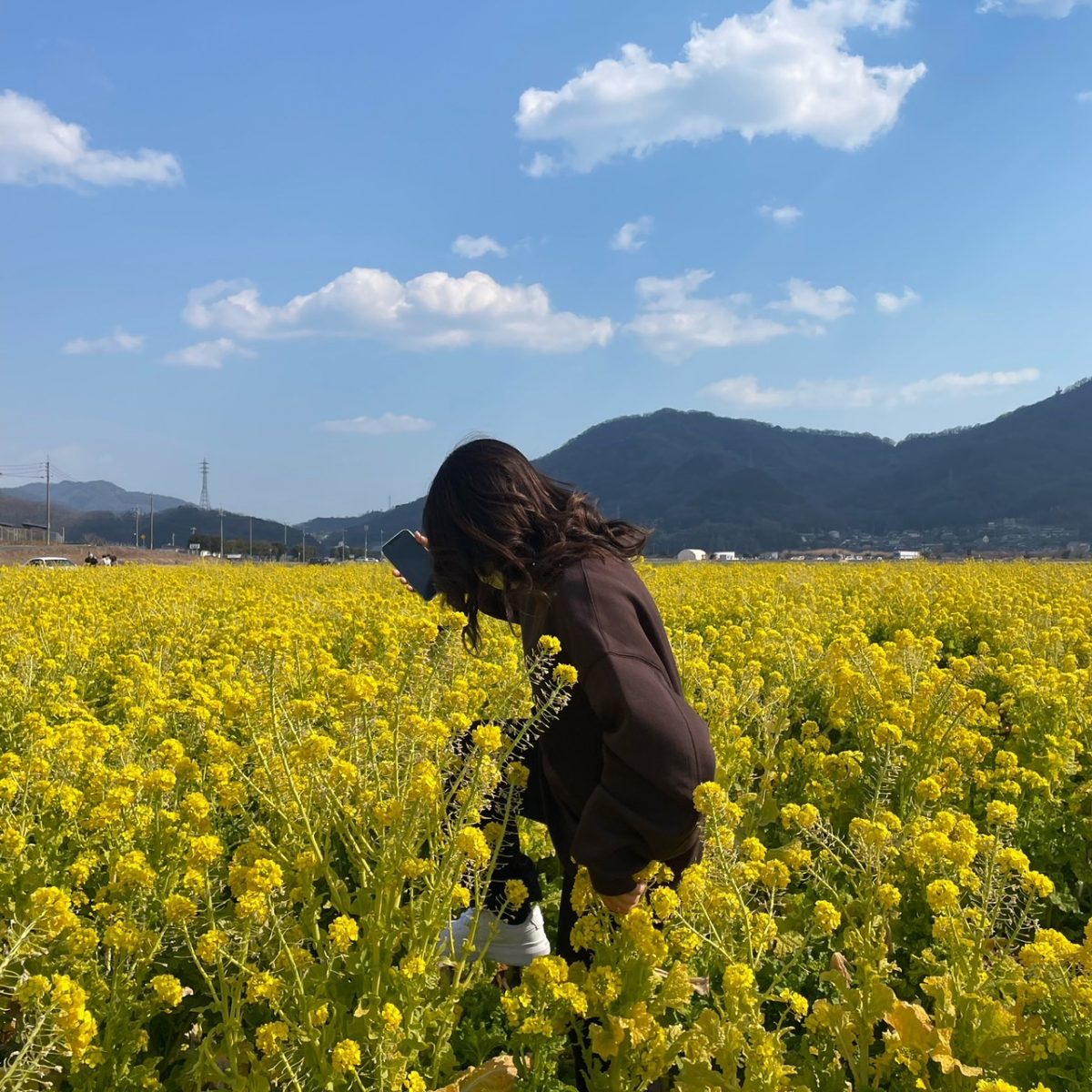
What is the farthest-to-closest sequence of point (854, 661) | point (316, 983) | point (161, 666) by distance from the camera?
1. point (161, 666)
2. point (854, 661)
3. point (316, 983)

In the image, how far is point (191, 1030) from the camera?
7.47ft

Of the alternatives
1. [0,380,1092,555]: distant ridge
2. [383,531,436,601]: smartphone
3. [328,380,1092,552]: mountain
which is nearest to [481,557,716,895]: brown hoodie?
[383,531,436,601]: smartphone

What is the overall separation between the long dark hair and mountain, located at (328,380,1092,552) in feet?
130

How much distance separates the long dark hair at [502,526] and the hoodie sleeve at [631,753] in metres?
0.20

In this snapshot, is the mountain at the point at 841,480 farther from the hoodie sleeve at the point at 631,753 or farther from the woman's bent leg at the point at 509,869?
the hoodie sleeve at the point at 631,753

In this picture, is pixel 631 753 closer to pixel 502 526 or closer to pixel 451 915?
pixel 451 915

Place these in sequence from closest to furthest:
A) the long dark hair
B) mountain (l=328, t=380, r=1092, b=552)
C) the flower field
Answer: the flower field
the long dark hair
mountain (l=328, t=380, r=1092, b=552)

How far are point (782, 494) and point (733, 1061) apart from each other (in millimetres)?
119246

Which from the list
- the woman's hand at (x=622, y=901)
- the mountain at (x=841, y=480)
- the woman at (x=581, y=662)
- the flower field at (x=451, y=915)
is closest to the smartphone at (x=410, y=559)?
the flower field at (x=451, y=915)

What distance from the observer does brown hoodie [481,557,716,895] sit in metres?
2.02

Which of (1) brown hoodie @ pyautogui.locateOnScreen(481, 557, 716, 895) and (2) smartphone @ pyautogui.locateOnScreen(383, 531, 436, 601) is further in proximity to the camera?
(2) smartphone @ pyautogui.locateOnScreen(383, 531, 436, 601)

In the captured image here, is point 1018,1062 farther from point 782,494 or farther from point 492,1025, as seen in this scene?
point 782,494

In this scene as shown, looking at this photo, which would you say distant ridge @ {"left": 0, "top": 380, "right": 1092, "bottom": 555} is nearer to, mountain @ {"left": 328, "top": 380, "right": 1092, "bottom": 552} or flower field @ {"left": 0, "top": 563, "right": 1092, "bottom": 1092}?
mountain @ {"left": 328, "top": 380, "right": 1092, "bottom": 552}

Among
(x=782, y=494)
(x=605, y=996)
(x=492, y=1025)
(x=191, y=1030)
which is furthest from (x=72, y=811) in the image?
(x=782, y=494)
